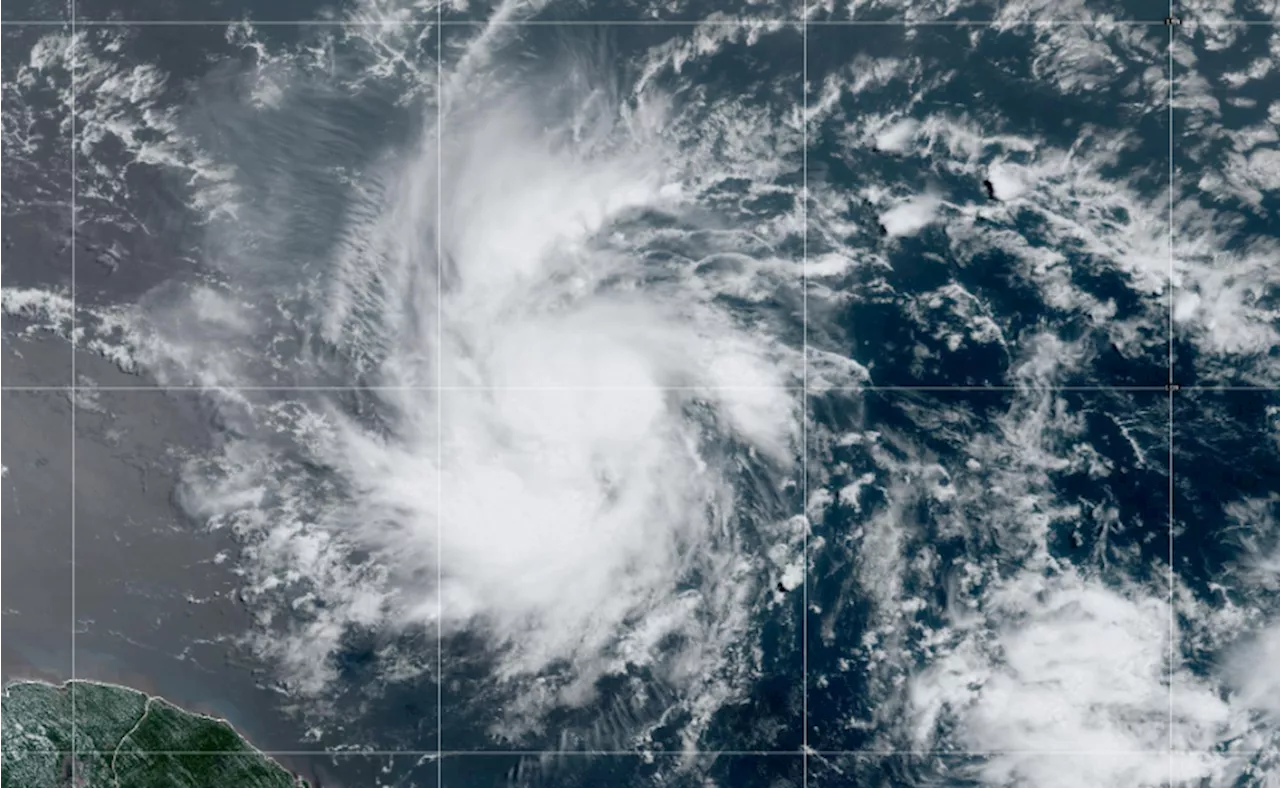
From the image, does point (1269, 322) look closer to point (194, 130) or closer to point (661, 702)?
point (661, 702)

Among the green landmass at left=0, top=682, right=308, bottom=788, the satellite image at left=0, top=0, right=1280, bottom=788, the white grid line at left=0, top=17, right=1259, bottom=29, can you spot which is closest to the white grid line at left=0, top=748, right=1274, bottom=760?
the satellite image at left=0, top=0, right=1280, bottom=788

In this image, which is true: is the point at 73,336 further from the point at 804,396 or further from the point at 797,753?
the point at 797,753

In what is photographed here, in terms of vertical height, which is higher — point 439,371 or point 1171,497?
point 439,371

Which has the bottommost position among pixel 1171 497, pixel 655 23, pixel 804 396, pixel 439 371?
pixel 1171 497

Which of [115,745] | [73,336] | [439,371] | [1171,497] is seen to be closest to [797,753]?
[1171,497]

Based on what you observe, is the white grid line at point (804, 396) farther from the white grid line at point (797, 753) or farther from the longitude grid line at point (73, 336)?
the longitude grid line at point (73, 336)

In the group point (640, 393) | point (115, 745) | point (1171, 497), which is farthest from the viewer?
point (115, 745)

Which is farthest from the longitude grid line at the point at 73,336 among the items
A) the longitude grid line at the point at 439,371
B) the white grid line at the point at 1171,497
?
the white grid line at the point at 1171,497

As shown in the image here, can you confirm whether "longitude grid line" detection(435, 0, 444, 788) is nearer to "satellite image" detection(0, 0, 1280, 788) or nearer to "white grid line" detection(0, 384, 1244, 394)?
"satellite image" detection(0, 0, 1280, 788)
